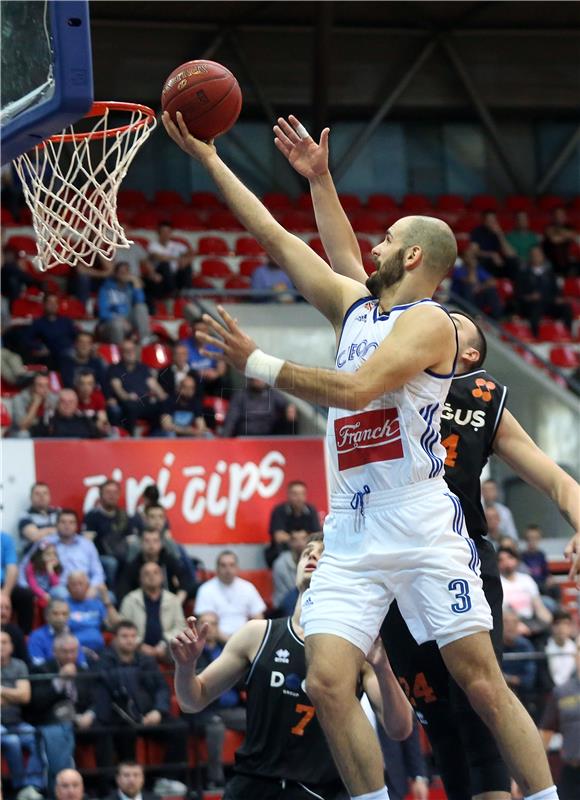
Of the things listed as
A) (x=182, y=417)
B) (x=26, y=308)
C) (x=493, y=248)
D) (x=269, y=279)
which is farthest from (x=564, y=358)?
(x=26, y=308)

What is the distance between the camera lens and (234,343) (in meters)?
4.70

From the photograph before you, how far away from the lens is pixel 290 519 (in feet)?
45.1

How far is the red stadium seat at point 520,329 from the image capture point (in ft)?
63.6

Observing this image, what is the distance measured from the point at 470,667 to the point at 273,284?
1290 cm

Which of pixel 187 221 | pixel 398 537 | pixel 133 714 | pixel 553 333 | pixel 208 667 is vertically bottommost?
pixel 133 714

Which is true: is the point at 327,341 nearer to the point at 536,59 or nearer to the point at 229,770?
the point at 229,770

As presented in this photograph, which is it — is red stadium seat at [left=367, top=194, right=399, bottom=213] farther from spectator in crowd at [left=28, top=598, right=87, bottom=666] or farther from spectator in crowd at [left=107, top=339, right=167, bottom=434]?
spectator in crowd at [left=28, top=598, right=87, bottom=666]

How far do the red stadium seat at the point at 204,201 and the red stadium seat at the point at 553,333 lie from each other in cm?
559

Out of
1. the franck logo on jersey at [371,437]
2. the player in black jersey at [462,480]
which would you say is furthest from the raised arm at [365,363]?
the player in black jersey at [462,480]

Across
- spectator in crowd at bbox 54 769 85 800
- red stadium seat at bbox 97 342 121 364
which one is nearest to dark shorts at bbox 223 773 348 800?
spectator in crowd at bbox 54 769 85 800

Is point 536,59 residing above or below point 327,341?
above

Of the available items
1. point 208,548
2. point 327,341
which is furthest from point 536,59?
point 208,548

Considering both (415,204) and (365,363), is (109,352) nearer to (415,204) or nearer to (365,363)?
(415,204)

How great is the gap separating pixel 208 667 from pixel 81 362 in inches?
326
